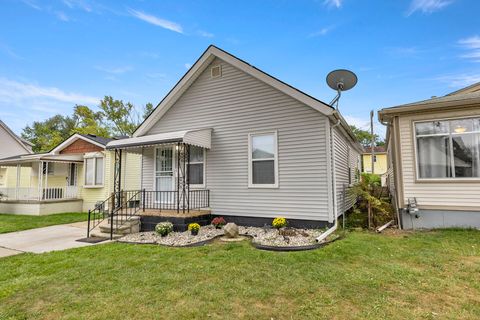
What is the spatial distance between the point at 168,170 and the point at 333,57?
1319 centimetres

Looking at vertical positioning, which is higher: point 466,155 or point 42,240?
point 466,155

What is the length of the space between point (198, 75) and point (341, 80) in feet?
16.4

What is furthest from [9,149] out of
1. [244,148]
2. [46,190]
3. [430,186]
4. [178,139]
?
[430,186]

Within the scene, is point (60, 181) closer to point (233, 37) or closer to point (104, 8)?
point (104, 8)

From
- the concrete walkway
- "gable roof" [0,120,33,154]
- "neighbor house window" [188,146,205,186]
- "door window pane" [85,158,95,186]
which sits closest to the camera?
the concrete walkway

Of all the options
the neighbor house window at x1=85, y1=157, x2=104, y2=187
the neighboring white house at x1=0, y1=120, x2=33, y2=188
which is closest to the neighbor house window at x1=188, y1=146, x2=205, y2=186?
the neighbor house window at x1=85, y1=157, x2=104, y2=187

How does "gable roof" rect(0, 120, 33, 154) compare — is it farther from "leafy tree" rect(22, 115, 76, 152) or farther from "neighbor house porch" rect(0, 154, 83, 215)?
"leafy tree" rect(22, 115, 76, 152)

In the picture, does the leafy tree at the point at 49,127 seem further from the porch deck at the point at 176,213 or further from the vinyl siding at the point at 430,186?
the vinyl siding at the point at 430,186

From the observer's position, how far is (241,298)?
338 centimetres

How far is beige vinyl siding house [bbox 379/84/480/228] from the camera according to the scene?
7059mm

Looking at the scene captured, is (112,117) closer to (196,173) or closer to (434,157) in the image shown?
(196,173)

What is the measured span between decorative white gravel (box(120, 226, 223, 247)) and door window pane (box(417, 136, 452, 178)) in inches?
244

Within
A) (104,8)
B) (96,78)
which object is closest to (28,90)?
(96,78)

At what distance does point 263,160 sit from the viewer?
8.34m
